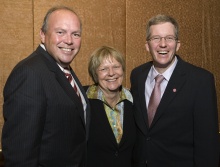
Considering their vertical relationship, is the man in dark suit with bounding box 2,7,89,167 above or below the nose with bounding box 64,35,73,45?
below

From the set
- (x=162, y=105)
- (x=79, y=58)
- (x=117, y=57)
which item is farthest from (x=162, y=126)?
(x=79, y=58)

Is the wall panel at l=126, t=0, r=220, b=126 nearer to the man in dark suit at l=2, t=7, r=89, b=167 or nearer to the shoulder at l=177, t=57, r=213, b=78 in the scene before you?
the shoulder at l=177, t=57, r=213, b=78

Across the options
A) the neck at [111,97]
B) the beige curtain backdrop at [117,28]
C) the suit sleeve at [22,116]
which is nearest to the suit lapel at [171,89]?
the neck at [111,97]

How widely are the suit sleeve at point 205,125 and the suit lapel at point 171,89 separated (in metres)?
0.12

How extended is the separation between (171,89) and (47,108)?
2.83ft

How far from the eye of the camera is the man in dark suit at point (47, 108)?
129 centimetres

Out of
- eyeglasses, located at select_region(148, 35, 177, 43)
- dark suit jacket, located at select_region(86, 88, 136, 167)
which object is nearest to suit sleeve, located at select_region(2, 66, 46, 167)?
dark suit jacket, located at select_region(86, 88, 136, 167)

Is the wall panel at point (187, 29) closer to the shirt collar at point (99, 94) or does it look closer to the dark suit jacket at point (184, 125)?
the shirt collar at point (99, 94)

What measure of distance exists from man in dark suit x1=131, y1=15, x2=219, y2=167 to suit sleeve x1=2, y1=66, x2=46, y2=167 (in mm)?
847

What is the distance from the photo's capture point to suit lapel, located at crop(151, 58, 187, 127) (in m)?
1.86

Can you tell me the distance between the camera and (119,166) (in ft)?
6.59

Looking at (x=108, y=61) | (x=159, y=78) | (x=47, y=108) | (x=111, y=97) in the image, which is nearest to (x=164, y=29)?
(x=159, y=78)

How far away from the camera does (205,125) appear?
180 cm

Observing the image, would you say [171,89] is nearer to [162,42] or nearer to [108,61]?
[162,42]
